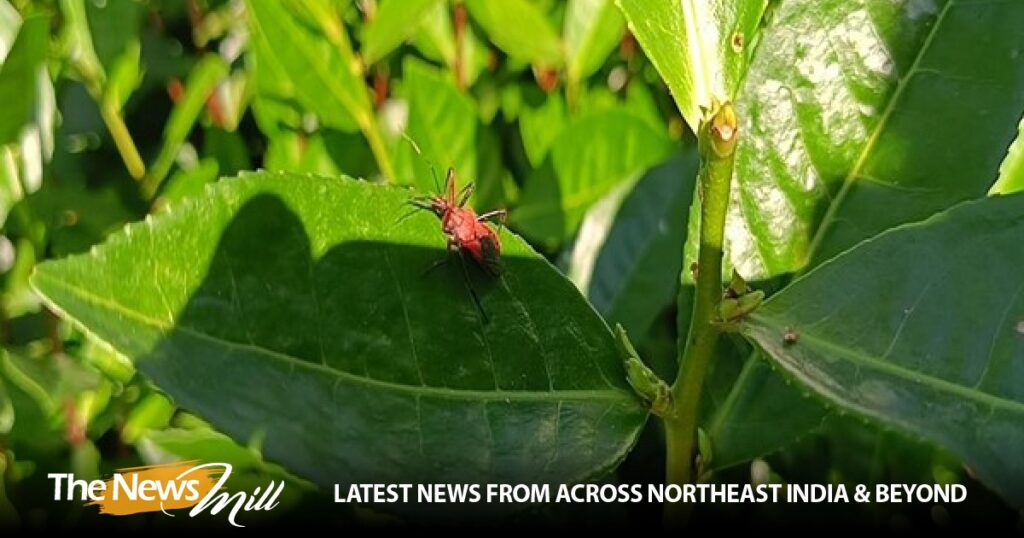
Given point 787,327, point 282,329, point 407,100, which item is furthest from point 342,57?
point 787,327

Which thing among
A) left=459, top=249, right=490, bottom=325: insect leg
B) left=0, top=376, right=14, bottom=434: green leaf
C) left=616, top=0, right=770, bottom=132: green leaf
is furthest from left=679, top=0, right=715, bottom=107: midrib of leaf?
left=0, top=376, right=14, bottom=434: green leaf

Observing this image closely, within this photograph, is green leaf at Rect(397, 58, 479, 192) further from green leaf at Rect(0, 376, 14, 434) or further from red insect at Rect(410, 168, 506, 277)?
green leaf at Rect(0, 376, 14, 434)

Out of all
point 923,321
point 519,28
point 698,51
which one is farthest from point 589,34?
point 923,321

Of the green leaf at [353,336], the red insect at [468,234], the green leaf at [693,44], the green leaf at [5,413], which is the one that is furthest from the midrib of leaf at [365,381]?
the green leaf at [5,413]

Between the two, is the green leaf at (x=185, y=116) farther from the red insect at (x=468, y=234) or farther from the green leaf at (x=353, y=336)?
the green leaf at (x=353, y=336)

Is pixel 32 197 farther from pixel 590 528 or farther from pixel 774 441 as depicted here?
pixel 774 441
